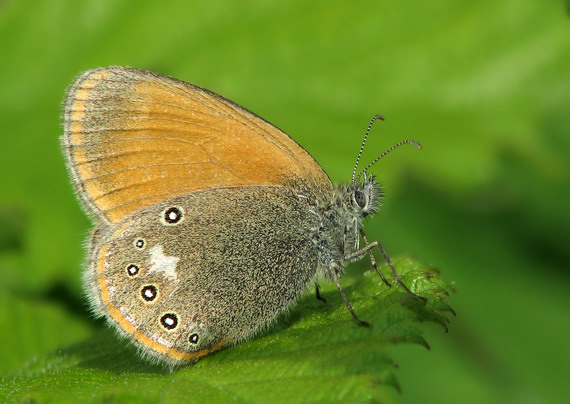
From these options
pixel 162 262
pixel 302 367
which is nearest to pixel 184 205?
pixel 162 262

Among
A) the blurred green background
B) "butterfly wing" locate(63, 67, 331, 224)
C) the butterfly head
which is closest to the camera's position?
"butterfly wing" locate(63, 67, 331, 224)

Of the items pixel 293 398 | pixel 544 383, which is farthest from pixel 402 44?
pixel 293 398

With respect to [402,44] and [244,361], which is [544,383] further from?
[244,361]

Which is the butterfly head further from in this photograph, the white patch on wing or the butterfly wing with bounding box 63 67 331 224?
the white patch on wing

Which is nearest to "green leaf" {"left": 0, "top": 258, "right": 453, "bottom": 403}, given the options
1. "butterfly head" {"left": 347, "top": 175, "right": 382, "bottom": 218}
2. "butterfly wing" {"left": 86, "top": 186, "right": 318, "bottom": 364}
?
"butterfly wing" {"left": 86, "top": 186, "right": 318, "bottom": 364}

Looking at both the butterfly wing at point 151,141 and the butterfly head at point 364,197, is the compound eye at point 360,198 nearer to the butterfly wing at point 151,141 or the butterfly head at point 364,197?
the butterfly head at point 364,197

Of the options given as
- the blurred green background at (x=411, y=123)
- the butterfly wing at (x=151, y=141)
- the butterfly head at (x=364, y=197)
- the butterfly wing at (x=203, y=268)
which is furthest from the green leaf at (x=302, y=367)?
the blurred green background at (x=411, y=123)

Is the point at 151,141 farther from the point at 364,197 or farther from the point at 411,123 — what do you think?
the point at 411,123
